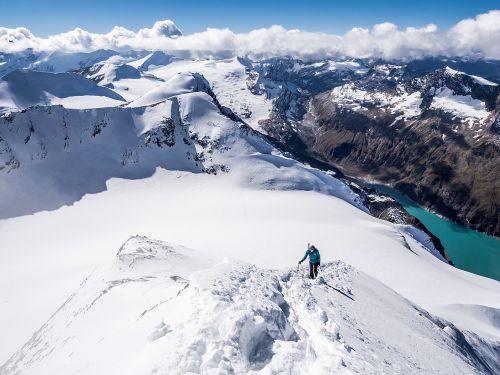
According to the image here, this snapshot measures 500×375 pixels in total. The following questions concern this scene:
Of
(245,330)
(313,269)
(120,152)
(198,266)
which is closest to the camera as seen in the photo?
(245,330)

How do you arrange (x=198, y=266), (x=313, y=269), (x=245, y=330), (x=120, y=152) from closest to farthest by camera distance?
(x=245, y=330) < (x=313, y=269) < (x=198, y=266) < (x=120, y=152)

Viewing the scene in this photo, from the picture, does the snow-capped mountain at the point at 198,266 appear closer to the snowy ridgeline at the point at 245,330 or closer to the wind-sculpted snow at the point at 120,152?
the snowy ridgeline at the point at 245,330

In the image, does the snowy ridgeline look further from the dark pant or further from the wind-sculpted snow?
the wind-sculpted snow

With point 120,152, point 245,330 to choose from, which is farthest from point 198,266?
point 120,152

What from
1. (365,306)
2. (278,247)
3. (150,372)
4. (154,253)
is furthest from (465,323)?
(150,372)

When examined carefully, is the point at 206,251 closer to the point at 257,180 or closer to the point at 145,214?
the point at 145,214

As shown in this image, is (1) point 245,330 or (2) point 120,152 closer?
(1) point 245,330

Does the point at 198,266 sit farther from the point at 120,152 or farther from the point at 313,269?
the point at 120,152
